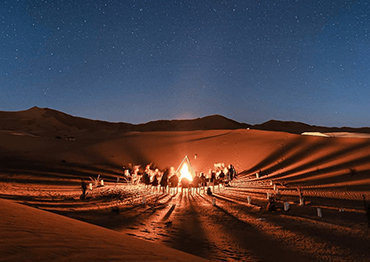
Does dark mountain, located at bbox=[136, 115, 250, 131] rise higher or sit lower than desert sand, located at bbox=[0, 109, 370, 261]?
higher

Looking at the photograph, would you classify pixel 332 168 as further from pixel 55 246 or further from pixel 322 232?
pixel 55 246

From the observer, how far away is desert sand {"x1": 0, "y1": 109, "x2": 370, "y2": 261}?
615 cm

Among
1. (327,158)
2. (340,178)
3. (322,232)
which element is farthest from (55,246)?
(327,158)

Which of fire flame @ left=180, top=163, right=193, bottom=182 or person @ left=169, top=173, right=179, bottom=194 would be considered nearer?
person @ left=169, top=173, right=179, bottom=194

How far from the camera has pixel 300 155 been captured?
27.1 meters

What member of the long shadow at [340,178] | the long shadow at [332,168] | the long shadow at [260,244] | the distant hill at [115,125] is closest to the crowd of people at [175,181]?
the long shadow at [332,168]

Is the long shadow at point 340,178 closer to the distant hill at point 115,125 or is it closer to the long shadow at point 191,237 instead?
the long shadow at point 191,237

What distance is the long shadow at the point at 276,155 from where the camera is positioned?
991 inches

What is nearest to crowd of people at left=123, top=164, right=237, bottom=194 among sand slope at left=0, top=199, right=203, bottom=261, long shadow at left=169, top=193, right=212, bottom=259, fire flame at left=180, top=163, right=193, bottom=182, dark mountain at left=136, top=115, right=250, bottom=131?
fire flame at left=180, top=163, right=193, bottom=182

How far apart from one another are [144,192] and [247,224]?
9592 mm

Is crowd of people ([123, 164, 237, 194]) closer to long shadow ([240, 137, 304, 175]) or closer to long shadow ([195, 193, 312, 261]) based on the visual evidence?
long shadow ([240, 137, 304, 175])

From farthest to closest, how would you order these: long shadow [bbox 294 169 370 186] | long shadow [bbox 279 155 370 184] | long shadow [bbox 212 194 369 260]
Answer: long shadow [bbox 279 155 370 184], long shadow [bbox 294 169 370 186], long shadow [bbox 212 194 369 260]

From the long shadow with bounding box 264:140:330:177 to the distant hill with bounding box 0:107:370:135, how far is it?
150ft

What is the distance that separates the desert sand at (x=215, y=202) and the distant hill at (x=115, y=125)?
45.2m
